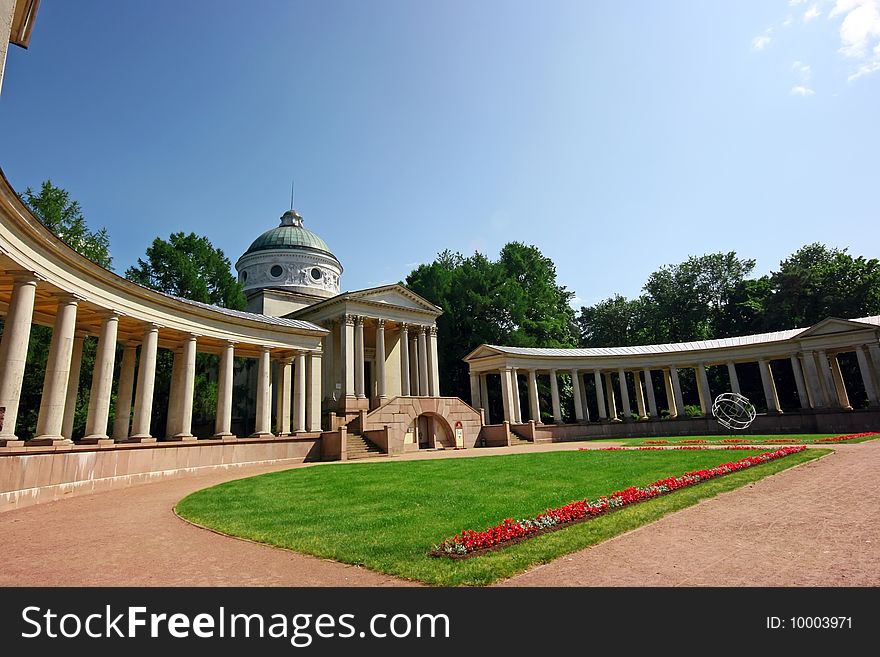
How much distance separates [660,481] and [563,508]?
17.9ft

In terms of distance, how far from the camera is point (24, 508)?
1590 cm

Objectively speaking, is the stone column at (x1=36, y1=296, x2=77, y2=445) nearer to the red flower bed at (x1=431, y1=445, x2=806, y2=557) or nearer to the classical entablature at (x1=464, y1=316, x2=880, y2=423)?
the red flower bed at (x1=431, y1=445, x2=806, y2=557)

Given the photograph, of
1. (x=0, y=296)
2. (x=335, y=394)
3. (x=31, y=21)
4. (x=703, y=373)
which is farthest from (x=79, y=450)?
(x=703, y=373)

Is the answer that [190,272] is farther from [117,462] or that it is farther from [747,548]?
[747,548]

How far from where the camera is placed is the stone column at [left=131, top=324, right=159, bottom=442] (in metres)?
26.0

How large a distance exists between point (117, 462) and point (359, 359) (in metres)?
26.2

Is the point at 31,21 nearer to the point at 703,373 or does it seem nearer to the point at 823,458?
the point at 823,458

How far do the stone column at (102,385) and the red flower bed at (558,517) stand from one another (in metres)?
21.7

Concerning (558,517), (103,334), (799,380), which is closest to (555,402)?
(799,380)

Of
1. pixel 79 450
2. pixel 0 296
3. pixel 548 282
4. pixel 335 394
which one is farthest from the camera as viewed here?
pixel 548 282

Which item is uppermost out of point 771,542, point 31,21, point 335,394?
point 31,21

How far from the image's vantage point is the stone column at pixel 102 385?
23.0 meters

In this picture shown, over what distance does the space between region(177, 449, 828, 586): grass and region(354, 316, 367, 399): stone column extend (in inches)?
909

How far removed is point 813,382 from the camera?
157ft
